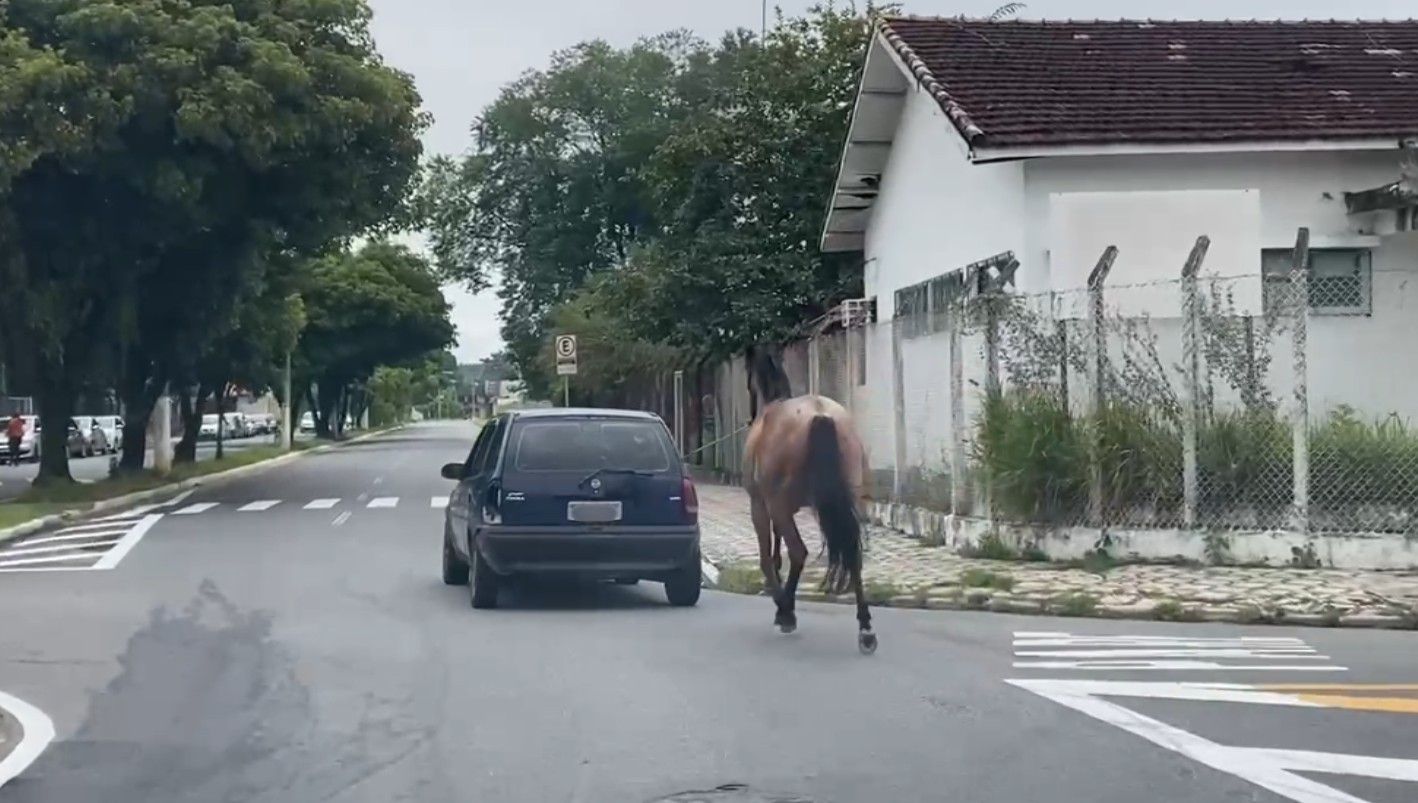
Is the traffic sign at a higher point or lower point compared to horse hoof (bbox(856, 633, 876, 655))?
higher

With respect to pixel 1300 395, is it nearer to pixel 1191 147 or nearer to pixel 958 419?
pixel 958 419

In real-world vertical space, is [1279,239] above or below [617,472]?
above

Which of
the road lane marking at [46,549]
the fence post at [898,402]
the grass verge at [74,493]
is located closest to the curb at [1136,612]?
the fence post at [898,402]

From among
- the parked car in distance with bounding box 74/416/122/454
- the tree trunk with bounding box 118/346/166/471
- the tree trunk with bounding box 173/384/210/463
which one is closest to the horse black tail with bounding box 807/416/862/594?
the tree trunk with bounding box 118/346/166/471

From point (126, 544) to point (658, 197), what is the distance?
12821 millimetres

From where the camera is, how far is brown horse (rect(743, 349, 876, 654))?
40.1 ft

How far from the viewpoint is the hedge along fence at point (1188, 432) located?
16.0 metres

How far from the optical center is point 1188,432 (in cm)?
1630

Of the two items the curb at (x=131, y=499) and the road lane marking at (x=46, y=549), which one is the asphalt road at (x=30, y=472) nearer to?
the curb at (x=131, y=499)

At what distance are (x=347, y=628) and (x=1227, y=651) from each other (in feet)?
20.4

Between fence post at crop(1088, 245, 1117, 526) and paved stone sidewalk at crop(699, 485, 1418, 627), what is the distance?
0.66 meters

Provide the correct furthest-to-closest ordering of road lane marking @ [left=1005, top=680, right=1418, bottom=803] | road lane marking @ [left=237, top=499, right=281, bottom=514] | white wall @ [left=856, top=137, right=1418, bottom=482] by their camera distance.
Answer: road lane marking @ [left=237, top=499, right=281, bottom=514] → white wall @ [left=856, top=137, right=1418, bottom=482] → road lane marking @ [left=1005, top=680, right=1418, bottom=803]

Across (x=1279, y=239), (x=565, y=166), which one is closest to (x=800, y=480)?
(x=1279, y=239)

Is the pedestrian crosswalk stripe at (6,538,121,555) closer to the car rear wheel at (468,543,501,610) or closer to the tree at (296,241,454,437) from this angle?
the car rear wheel at (468,543,501,610)
